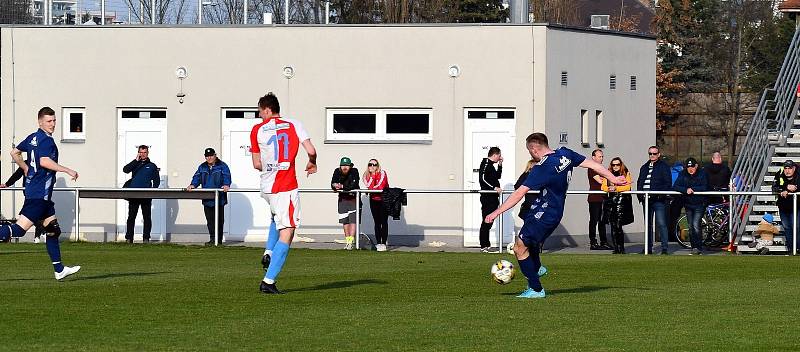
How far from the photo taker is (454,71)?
94.1 feet

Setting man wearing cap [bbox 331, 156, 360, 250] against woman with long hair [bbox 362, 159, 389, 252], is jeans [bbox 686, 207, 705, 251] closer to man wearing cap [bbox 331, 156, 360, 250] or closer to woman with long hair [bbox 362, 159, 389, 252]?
woman with long hair [bbox 362, 159, 389, 252]

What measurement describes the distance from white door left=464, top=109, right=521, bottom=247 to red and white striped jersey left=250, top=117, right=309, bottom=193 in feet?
48.7

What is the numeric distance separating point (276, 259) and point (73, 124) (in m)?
17.5

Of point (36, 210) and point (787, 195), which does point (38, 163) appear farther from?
point (787, 195)

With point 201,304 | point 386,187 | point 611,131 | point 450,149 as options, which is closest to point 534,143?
point 201,304

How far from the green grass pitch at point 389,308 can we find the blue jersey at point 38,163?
943 millimetres

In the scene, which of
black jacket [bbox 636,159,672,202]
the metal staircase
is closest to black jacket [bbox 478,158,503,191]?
black jacket [bbox 636,159,672,202]

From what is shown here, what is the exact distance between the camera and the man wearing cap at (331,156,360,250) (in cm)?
2533

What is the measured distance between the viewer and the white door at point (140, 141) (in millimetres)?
29766

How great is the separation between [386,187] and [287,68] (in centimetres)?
481

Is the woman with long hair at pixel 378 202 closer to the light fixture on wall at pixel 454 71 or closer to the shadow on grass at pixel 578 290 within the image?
the light fixture on wall at pixel 454 71

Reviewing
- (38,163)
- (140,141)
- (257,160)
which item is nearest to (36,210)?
(38,163)

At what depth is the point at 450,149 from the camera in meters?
28.7

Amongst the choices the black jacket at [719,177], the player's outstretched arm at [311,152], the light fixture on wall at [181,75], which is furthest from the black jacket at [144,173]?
the player's outstretched arm at [311,152]
